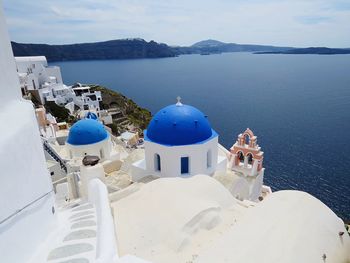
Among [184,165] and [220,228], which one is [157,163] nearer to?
[184,165]

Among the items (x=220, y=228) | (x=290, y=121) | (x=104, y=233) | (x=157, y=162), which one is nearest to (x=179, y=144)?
(x=157, y=162)

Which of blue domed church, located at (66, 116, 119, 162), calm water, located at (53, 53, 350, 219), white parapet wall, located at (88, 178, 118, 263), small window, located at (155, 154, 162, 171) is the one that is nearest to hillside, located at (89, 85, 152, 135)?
calm water, located at (53, 53, 350, 219)

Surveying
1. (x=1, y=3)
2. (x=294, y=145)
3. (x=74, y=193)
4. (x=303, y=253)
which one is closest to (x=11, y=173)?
(x=1, y=3)

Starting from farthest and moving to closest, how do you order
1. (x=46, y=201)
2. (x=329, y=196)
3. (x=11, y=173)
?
1. (x=329, y=196)
2. (x=46, y=201)
3. (x=11, y=173)

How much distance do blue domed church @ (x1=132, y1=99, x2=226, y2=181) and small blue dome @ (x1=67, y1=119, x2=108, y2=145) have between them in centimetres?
958

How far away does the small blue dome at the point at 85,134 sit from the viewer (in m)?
26.2

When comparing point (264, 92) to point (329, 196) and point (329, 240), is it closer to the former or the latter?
point (329, 196)

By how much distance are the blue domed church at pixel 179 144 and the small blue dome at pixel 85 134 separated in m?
9.58

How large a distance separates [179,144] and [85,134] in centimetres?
1247

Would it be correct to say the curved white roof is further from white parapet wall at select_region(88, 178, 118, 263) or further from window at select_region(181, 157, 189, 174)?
window at select_region(181, 157, 189, 174)

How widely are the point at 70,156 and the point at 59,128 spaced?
16.9 m

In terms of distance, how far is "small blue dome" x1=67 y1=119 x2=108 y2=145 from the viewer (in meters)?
26.2

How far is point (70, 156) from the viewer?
27094 millimetres

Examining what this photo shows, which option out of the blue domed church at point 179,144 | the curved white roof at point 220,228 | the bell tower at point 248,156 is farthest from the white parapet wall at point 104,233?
the bell tower at point 248,156
